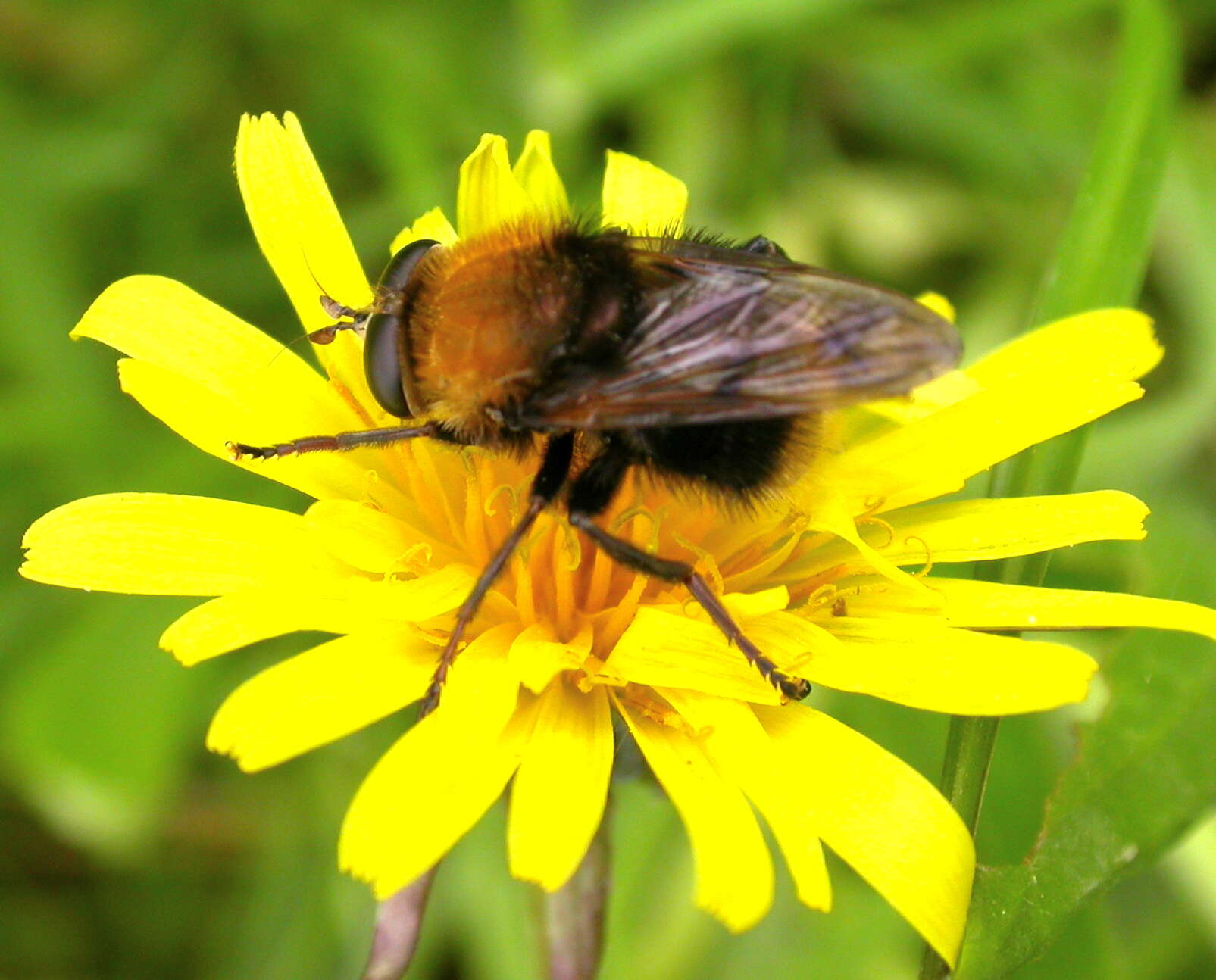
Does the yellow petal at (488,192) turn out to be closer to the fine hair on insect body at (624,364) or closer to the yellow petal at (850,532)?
the fine hair on insect body at (624,364)

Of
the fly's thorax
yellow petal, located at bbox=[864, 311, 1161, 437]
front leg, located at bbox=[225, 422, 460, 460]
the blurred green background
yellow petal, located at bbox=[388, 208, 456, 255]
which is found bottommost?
the blurred green background

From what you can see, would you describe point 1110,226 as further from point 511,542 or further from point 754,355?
point 511,542

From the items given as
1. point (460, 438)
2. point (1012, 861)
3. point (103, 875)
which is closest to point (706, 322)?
point (460, 438)

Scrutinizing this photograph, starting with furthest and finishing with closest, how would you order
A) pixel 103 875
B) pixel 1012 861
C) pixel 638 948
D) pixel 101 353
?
1. pixel 101 353
2. pixel 103 875
3. pixel 638 948
4. pixel 1012 861

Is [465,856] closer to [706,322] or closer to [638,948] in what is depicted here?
[638,948]

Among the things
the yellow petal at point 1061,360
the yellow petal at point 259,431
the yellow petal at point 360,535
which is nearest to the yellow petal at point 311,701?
the yellow petal at point 360,535

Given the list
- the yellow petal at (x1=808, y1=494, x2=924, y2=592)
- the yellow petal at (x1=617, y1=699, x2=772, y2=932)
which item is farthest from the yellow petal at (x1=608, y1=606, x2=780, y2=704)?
the yellow petal at (x1=808, y1=494, x2=924, y2=592)

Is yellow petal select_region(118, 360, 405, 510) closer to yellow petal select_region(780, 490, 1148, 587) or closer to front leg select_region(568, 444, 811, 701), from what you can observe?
front leg select_region(568, 444, 811, 701)
